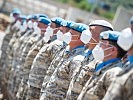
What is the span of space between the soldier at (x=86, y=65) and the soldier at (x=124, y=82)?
1.26 metres

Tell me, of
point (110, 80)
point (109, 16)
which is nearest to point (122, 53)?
point (110, 80)

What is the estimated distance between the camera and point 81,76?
589 cm

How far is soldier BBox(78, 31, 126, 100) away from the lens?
197 inches

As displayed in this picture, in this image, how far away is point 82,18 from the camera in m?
35.2

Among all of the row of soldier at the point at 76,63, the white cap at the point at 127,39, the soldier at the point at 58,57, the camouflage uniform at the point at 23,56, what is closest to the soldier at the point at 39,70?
the row of soldier at the point at 76,63

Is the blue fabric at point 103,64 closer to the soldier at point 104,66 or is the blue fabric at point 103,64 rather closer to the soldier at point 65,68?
the soldier at point 104,66

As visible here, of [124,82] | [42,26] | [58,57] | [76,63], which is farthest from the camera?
[42,26]

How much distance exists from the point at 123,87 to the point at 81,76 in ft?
5.01

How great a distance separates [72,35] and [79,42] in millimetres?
159

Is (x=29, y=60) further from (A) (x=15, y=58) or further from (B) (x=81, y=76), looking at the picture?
(B) (x=81, y=76)

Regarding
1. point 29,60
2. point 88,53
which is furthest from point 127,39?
point 29,60

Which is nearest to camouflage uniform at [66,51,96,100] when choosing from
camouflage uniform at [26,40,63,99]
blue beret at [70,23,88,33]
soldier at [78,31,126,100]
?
soldier at [78,31,126,100]

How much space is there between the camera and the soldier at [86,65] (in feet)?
19.3

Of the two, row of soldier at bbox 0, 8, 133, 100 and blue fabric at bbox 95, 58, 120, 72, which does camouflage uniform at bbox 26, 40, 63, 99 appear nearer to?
row of soldier at bbox 0, 8, 133, 100
